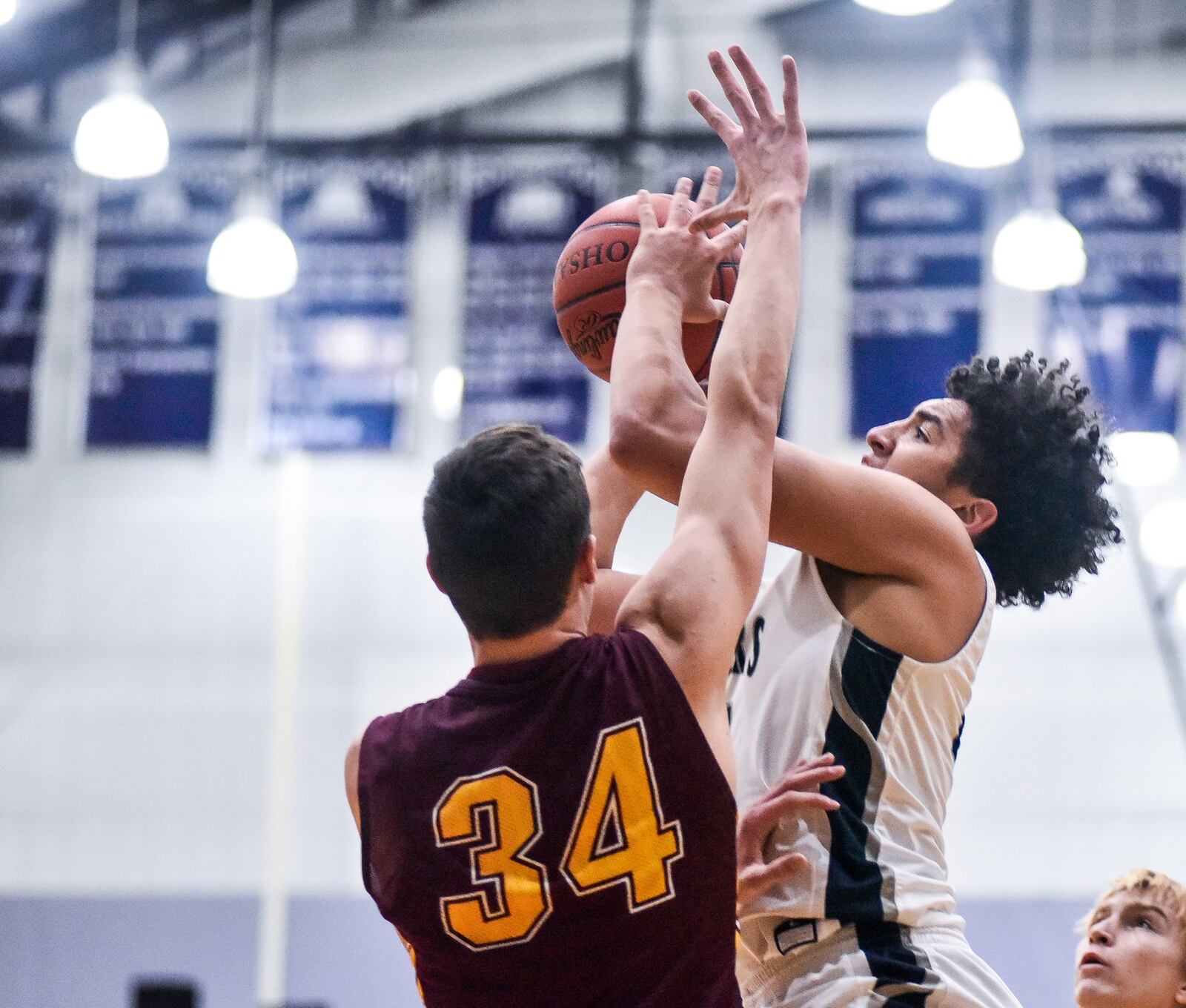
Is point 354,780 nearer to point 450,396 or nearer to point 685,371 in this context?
point 685,371

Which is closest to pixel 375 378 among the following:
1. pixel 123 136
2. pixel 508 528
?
pixel 123 136

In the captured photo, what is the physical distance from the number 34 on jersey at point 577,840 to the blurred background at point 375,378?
6.87 metres

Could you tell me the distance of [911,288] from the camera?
9188 mm

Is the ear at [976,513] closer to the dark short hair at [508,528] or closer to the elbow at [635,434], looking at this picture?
the elbow at [635,434]

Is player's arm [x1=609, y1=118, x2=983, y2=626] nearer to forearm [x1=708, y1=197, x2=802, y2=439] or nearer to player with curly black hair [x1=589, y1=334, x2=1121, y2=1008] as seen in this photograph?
player with curly black hair [x1=589, y1=334, x2=1121, y2=1008]

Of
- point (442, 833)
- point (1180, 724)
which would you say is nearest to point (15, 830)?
point (1180, 724)

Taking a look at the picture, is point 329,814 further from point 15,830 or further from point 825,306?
point 825,306

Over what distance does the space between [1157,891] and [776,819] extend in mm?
2102

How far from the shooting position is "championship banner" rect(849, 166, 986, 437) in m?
9.09

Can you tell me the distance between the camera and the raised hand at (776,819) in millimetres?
2416

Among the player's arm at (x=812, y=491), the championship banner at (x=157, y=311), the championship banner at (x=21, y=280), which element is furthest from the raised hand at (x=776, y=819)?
the championship banner at (x=21, y=280)

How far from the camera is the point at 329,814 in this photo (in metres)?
9.13

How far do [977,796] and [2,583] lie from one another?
20.7ft

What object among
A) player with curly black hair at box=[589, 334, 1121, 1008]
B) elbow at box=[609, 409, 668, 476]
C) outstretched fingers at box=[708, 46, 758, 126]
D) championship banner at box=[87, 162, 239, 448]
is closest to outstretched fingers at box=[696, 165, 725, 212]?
outstretched fingers at box=[708, 46, 758, 126]
